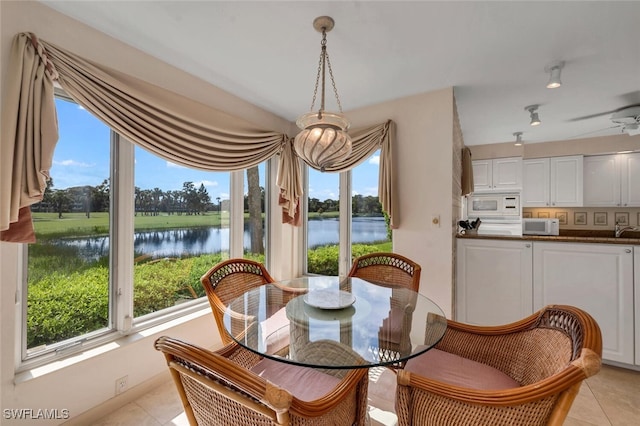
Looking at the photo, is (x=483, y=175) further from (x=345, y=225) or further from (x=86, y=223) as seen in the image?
(x=86, y=223)

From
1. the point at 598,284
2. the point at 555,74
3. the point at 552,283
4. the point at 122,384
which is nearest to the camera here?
the point at 122,384

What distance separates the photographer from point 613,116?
2951 mm

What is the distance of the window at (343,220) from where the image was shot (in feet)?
10.3

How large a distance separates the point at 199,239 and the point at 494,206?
4.44m

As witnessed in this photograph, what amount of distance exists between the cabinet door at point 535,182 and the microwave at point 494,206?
246 millimetres

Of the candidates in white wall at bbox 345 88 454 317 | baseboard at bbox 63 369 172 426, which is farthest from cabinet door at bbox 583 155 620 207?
baseboard at bbox 63 369 172 426

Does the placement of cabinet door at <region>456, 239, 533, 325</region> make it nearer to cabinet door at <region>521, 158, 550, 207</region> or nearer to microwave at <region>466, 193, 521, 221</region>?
microwave at <region>466, 193, 521, 221</region>

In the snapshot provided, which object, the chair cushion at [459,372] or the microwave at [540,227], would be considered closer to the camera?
the chair cushion at [459,372]

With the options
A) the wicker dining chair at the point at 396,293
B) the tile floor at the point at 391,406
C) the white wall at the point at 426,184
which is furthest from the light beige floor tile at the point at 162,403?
the white wall at the point at 426,184

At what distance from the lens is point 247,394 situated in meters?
0.72

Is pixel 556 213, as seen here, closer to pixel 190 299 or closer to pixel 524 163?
pixel 524 163

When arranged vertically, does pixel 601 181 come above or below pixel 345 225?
above

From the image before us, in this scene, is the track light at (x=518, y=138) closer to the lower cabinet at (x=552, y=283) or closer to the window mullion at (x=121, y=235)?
the lower cabinet at (x=552, y=283)

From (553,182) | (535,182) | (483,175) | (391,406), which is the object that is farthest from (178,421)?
(553,182)
